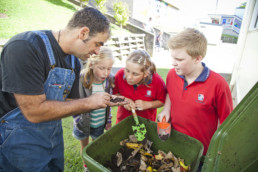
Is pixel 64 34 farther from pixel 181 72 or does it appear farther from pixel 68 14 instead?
pixel 68 14

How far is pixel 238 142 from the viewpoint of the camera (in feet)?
2.19

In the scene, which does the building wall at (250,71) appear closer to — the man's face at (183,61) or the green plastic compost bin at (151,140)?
the man's face at (183,61)

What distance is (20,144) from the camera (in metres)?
1.33

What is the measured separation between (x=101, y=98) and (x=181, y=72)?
2.75 feet

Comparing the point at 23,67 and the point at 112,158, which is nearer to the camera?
the point at 23,67

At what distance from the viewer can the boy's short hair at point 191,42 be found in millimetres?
1552

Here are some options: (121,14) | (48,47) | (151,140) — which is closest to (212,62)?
(121,14)

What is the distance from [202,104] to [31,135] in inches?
61.7

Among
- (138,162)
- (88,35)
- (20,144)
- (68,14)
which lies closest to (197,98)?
(138,162)

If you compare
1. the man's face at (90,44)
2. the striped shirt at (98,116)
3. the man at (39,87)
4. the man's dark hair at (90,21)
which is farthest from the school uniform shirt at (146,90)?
the man's dark hair at (90,21)

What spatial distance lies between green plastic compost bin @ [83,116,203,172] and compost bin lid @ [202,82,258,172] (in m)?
0.44

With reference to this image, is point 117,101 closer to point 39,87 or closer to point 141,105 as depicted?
point 141,105

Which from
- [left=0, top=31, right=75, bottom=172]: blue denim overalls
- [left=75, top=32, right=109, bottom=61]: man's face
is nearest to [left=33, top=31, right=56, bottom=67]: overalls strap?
[left=0, top=31, right=75, bottom=172]: blue denim overalls

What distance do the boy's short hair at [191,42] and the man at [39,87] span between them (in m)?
0.70
